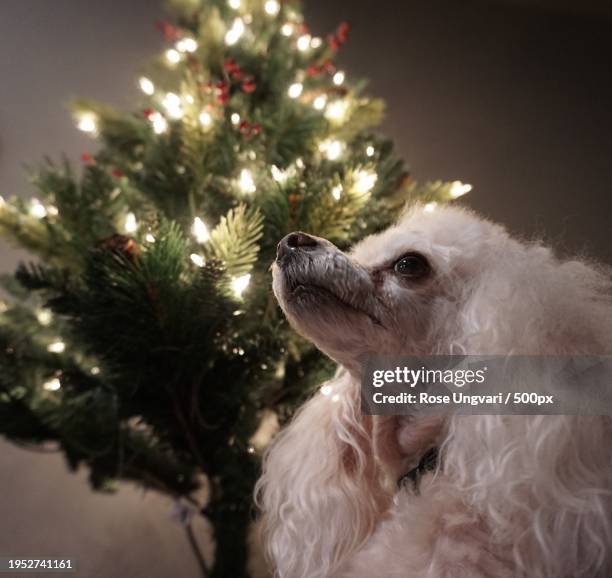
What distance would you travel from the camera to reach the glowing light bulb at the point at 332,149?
673 millimetres

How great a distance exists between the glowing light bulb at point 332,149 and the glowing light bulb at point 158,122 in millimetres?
226

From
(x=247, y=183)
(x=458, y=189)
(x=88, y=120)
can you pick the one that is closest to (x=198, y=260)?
(x=247, y=183)

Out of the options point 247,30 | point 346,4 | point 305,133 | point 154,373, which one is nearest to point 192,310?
point 154,373

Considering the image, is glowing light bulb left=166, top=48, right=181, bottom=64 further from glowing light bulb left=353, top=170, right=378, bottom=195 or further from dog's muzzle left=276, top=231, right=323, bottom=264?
dog's muzzle left=276, top=231, right=323, bottom=264

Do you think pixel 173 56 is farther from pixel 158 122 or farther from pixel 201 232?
pixel 201 232

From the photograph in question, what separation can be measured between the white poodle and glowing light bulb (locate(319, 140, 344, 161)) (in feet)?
0.60

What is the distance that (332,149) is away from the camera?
68cm

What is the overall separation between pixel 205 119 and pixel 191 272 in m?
0.23

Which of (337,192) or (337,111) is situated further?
(337,111)

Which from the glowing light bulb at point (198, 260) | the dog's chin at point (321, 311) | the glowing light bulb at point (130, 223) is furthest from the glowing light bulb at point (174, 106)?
the dog's chin at point (321, 311)

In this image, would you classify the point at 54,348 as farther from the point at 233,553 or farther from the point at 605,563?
the point at 605,563

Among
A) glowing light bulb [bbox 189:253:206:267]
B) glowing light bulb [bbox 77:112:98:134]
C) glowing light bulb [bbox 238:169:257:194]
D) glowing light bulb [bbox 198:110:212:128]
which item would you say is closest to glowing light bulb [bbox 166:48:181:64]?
glowing light bulb [bbox 77:112:98:134]

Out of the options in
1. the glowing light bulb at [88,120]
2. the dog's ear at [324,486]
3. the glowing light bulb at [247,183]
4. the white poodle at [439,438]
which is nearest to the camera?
the white poodle at [439,438]

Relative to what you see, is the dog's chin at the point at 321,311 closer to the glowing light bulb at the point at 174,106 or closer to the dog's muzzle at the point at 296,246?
the dog's muzzle at the point at 296,246
